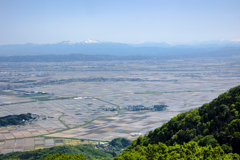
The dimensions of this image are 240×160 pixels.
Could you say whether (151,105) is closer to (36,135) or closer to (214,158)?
(36,135)

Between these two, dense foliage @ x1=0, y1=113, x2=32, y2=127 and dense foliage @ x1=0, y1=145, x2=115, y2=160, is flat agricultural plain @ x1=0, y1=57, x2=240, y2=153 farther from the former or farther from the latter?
dense foliage @ x1=0, y1=145, x2=115, y2=160

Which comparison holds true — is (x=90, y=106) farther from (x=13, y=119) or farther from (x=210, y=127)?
(x=210, y=127)

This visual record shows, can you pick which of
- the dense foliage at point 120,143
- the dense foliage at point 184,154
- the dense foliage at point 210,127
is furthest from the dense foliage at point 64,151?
the dense foliage at point 184,154

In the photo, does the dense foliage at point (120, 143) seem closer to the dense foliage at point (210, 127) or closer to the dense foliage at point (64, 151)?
the dense foliage at point (64, 151)

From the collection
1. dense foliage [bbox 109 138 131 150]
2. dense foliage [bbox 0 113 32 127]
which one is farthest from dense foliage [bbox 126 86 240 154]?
dense foliage [bbox 0 113 32 127]

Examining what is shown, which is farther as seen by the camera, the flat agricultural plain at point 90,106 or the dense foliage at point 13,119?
the dense foliage at point 13,119
